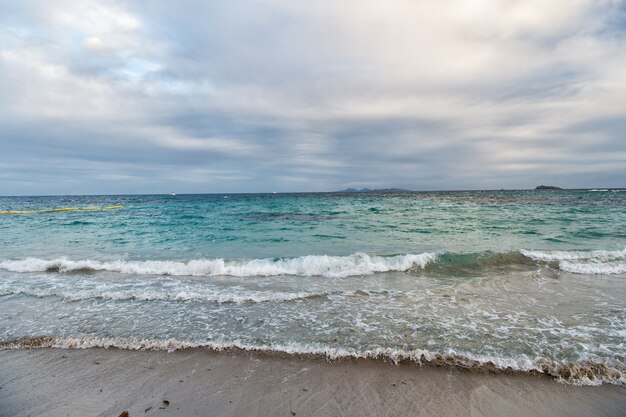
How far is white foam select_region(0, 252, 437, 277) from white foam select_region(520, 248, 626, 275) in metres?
4.35

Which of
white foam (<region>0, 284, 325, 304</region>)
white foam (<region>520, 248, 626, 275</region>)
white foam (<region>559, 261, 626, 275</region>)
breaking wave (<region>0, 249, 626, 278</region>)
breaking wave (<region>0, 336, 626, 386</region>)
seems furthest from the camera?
breaking wave (<region>0, 249, 626, 278</region>)

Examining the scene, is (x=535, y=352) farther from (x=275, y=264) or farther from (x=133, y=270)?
(x=133, y=270)

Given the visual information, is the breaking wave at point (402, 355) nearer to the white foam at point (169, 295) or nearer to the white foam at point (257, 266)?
the white foam at point (169, 295)

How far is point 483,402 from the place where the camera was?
13.3ft

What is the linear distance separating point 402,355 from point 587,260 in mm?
A: 11429

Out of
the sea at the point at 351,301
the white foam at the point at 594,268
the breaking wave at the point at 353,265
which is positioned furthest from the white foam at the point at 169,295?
the white foam at the point at 594,268

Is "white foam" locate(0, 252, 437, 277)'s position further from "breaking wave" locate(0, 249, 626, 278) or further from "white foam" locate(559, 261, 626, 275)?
"white foam" locate(559, 261, 626, 275)

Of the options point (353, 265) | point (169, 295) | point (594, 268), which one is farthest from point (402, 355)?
point (594, 268)

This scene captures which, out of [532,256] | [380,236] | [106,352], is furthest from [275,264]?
[532,256]

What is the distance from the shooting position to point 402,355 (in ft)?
16.8

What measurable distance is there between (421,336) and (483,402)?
5.73 ft

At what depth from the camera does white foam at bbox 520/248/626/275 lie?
428 inches

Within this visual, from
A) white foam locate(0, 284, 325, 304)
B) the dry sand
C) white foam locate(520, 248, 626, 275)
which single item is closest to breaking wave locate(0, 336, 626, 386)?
the dry sand

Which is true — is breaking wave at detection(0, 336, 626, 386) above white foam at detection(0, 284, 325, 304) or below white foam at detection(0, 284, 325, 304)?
above
